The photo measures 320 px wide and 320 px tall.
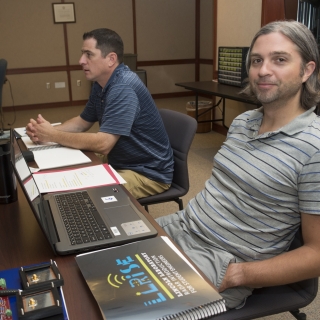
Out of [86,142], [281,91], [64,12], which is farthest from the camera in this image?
[64,12]

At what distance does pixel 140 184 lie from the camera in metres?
1.92

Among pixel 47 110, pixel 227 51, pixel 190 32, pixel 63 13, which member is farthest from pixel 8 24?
pixel 227 51

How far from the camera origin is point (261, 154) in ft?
3.77

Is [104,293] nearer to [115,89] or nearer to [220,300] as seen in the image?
[220,300]

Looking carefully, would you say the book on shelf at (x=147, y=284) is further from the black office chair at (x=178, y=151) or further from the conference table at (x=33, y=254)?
the black office chair at (x=178, y=151)

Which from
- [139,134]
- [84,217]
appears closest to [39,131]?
[139,134]

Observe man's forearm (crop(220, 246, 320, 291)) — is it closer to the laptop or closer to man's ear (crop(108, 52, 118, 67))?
the laptop

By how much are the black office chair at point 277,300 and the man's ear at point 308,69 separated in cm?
49

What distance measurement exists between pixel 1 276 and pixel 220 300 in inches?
18.6

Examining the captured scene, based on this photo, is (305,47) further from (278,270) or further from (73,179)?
(73,179)

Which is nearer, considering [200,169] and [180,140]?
[180,140]

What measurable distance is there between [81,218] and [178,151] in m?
1.03

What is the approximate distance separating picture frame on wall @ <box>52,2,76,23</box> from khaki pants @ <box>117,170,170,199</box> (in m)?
5.75

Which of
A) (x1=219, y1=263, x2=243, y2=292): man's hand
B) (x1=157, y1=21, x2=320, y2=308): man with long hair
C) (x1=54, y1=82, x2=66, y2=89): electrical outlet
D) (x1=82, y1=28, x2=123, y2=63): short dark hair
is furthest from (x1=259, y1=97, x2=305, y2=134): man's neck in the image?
(x1=54, y1=82, x2=66, y2=89): electrical outlet
